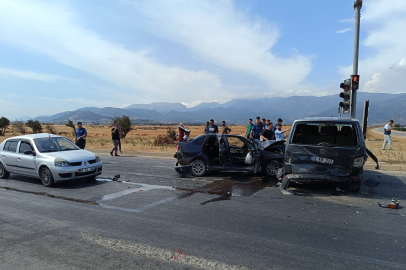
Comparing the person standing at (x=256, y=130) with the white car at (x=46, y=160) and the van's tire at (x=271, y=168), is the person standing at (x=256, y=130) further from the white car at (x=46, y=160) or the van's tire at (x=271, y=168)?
the white car at (x=46, y=160)

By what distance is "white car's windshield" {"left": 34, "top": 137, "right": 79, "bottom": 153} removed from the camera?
9.01 metres

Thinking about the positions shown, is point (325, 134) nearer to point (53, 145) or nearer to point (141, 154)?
point (53, 145)

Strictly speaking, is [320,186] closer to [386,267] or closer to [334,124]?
[334,124]

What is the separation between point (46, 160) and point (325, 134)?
25.0ft

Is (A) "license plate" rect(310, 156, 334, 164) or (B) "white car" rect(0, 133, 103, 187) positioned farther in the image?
(B) "white car" rect(0, 133, 103, 187)

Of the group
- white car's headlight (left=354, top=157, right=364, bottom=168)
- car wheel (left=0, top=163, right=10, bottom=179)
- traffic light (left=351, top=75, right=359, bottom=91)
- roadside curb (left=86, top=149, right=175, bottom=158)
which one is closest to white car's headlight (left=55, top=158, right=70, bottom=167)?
car wheel (left=0, top=163, right=10, bottom=179)

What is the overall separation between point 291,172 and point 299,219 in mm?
2046

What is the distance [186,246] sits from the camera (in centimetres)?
426

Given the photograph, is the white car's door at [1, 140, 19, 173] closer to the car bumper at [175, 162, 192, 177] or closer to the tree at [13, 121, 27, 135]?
the car bumper at [175, 162, 192, 177]

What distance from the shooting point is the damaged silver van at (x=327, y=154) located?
6848 mm

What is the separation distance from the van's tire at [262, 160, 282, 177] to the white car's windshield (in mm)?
6052

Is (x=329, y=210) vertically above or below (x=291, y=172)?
below

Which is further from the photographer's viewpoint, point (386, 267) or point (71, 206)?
point (71, 206)

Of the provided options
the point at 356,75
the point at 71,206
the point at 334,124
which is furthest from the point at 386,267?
the point at 356,75
